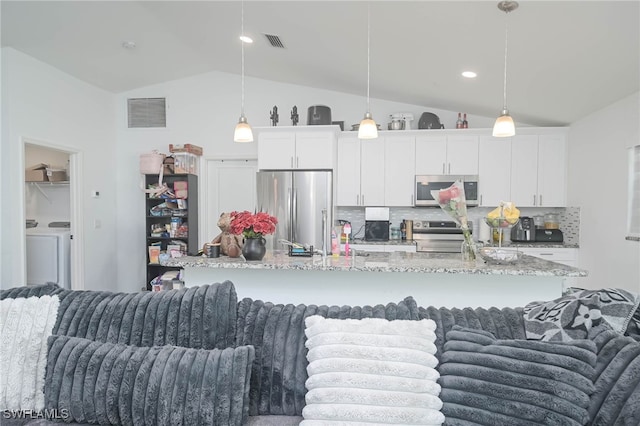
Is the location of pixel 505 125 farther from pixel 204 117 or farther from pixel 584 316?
pixel 204 117

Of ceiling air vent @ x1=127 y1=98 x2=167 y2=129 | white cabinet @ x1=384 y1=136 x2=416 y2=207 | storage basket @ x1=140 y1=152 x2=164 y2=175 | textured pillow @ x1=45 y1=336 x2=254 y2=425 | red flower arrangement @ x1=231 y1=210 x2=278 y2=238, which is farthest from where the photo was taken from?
ceiling air vent @ x1=127 y1=98 x2=167 y2=129

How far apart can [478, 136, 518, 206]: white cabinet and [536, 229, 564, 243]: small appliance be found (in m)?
0.57

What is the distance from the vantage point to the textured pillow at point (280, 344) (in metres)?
1.46

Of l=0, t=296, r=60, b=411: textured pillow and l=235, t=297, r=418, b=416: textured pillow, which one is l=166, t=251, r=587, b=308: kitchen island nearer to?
l=235, t=297, r=418, b=416: textured pillow

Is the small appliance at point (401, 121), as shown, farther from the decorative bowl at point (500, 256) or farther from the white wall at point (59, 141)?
the white wall at point (59, 141)

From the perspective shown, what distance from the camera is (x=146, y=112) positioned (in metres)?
5.14

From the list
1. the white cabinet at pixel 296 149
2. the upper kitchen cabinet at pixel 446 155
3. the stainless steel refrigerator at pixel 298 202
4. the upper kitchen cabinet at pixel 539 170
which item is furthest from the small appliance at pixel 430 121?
the stainless steel refrigerator at pixel 298 202

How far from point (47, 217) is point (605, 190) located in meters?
7.58

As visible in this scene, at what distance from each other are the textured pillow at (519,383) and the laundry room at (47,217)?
5.08 m

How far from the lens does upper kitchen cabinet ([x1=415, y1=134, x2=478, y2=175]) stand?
4.46 m

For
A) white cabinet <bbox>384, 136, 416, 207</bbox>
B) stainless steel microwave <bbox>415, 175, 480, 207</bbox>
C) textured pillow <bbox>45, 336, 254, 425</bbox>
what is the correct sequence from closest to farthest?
textured pillow <bbox>45, 336, 254, 425</bbox> → stainless steel microwave <bbox>415, 175, 480, 207</bbox> → white cabinet <bbox>384, 136, 416, 207</bbox>

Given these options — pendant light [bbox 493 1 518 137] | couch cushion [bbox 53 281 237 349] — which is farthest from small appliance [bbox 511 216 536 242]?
couch cushion [bbox 53 281 237 349]

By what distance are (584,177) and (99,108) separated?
621 centimetres

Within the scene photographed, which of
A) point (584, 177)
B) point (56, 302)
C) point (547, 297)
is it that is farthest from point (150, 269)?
point (584, 177)
